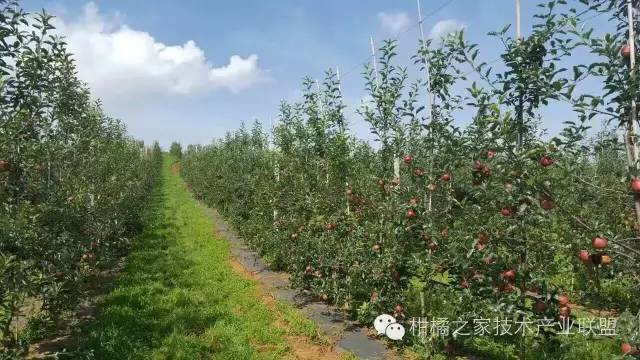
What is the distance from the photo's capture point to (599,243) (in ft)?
9.07

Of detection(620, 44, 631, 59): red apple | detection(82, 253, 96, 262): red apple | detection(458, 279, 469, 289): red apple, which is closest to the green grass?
detection(82, 253, 96, 262): red apple

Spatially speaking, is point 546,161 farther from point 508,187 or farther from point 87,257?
point 87,257

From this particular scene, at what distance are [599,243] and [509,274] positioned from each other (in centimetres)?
117

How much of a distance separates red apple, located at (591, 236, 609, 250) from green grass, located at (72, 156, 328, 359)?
3956 mm

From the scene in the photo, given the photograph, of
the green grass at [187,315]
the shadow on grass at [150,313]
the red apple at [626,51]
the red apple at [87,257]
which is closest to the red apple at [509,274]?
the red apple at [626,51]

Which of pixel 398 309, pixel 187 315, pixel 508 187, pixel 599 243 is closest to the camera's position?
pixel 599 243

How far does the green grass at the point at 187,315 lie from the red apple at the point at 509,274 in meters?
2.95

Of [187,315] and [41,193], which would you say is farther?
[187,315]

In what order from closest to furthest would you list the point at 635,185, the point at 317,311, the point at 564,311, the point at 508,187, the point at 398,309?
1. the point at 635,185
2. the point at 508,187
3. the point at 564,311
4. the point at 398,309
5. the point at 317,311

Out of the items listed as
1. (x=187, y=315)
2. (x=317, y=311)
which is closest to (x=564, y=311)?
(x=317, y=311)

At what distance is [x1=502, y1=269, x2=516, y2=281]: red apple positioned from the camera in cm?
387

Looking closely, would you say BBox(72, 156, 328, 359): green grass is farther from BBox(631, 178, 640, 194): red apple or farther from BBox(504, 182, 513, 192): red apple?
BBox(631, 178, 640, 194): red apple

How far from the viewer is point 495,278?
13.1 feet

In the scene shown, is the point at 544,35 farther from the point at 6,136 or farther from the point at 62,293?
the point at 62,293
